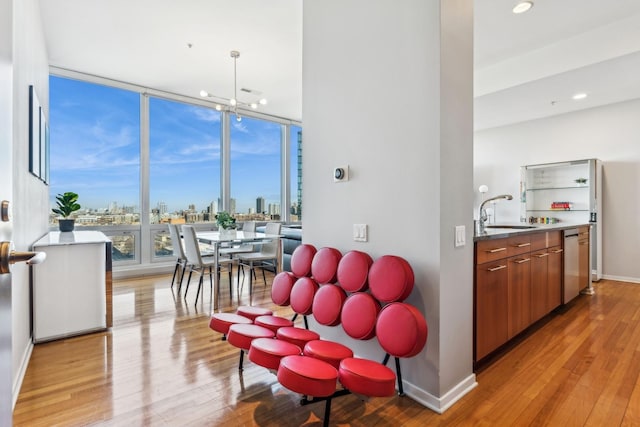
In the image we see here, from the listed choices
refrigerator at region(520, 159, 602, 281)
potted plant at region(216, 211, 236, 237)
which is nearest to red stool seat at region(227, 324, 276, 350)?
potted plant at region(216, 211, 236, 237)

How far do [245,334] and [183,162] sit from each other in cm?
525

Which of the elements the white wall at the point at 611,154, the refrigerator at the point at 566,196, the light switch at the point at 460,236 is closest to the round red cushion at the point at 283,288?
the light switch at the point at 460,236

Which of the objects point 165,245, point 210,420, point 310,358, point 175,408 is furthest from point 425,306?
point 165,245

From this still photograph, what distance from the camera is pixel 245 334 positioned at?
1990mm

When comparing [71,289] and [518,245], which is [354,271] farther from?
[71,289]

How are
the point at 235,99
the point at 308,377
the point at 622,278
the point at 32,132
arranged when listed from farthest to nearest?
the point at 622,278 < the point at 235,99 < the point at 32,132 < the point at 308,377

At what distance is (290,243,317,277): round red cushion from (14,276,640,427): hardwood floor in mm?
735

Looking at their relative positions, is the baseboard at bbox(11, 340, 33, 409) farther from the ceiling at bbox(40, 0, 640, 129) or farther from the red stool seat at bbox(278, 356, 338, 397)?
the ceiling at bbox(40, 0, 640, 129)

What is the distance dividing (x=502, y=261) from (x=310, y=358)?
1.65m

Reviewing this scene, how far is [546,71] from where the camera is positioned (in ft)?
14.0

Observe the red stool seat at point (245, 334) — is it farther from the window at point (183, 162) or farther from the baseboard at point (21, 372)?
the window at point (183, 162)

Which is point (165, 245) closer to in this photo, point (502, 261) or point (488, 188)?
point (502, 261)

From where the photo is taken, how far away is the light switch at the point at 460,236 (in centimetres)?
197

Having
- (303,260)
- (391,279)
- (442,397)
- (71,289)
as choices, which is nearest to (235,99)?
(71,289)
